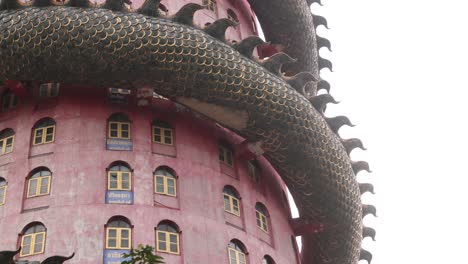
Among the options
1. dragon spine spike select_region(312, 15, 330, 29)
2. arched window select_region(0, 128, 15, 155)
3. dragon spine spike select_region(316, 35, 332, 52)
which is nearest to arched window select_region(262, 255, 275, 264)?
arched window select_region(0, 128, 15, 155)

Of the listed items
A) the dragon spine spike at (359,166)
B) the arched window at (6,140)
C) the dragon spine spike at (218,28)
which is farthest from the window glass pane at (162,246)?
the dragon spine spike at (359,166)

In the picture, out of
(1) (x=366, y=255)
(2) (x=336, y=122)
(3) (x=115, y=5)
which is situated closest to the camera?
(3) (x=115, y=5)

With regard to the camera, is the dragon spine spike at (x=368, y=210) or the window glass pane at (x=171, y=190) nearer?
the window glass pane at (x=171, y=190)

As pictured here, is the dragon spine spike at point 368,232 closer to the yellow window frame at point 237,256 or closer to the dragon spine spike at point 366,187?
the dragon spine spike at point 366,187

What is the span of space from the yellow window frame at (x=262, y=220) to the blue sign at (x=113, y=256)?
4634mm

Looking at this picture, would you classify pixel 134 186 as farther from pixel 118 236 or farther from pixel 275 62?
pixel 275 62

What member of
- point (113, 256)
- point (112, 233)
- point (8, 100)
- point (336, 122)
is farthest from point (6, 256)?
point (336, 122)

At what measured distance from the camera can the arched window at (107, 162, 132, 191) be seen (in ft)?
71.9

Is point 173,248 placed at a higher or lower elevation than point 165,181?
lower

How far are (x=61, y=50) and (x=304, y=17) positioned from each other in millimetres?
11033

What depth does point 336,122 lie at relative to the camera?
26000mm

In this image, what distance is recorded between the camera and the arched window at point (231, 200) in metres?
23.2

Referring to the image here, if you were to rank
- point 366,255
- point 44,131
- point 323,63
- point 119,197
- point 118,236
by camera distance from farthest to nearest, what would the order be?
point 323,63, point 366,255, point 44,131, point 119,197, point 118,236

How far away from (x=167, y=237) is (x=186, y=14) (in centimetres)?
587
